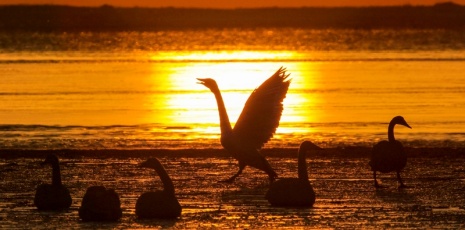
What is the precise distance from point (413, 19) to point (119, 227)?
10562 centimetres

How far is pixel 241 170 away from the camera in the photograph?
18.7m

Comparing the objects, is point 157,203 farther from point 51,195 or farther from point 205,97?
point 205,97

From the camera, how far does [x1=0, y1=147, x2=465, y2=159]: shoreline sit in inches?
840

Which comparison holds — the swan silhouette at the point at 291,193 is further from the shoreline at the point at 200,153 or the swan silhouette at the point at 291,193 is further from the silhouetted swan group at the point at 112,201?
the shoreline at the point at 200,153

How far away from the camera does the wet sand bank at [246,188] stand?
1502 cm

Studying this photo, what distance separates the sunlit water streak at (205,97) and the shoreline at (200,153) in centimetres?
116

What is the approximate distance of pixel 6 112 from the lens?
30.6m

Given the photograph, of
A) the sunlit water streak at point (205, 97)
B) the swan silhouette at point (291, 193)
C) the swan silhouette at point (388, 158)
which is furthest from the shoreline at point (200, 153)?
the swan silhouette at point (291, 193)

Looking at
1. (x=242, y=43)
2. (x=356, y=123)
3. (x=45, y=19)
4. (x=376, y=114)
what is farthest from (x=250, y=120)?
(x=45, y=19)

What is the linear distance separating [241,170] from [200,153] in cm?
304

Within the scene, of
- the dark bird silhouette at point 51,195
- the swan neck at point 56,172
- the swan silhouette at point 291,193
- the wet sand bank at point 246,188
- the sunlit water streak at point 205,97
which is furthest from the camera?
the sunlit water streak at point 205,97

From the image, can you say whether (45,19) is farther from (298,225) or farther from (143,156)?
(298,225)

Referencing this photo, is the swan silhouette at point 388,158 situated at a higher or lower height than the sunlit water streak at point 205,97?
lower

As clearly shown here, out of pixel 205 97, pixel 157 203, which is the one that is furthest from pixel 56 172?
pixel 205 97
